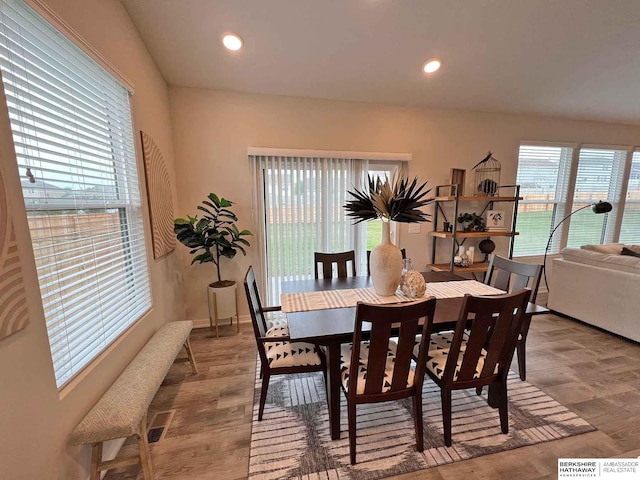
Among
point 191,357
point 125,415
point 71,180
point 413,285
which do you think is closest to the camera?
point 125,415

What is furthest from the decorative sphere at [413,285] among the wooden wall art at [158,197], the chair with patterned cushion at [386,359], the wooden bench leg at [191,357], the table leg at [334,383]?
the wooden wall art at [158,197]

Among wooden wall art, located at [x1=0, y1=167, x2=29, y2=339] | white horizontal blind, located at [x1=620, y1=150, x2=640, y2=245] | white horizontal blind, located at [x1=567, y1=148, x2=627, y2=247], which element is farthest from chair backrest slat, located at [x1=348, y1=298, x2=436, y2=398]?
white horizontal blind, located at [x1=620, y1=150, x2=640, y2=245]

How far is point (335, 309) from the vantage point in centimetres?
169

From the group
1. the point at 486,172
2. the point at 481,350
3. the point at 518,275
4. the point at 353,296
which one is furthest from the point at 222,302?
the point at 486,172

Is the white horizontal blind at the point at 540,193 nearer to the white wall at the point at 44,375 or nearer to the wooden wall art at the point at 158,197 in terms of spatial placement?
the wooden wall art at the point at 158,197

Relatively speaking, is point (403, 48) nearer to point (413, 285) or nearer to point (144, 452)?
point (413, 285)

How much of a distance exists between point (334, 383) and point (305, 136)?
101 inches

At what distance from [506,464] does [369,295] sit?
3.78 feet

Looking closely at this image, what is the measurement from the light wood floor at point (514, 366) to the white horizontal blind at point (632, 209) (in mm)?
2789

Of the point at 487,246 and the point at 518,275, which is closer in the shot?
the point at 518,275

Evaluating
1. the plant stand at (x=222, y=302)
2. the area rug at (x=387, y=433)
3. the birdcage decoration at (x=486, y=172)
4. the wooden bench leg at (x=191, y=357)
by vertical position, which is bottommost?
the area rug at (x=387, y=433)

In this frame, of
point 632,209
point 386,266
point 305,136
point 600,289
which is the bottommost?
point 600,289

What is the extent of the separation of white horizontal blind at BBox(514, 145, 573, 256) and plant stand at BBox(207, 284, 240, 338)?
13.3 ft

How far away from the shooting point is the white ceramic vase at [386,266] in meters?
1.81
